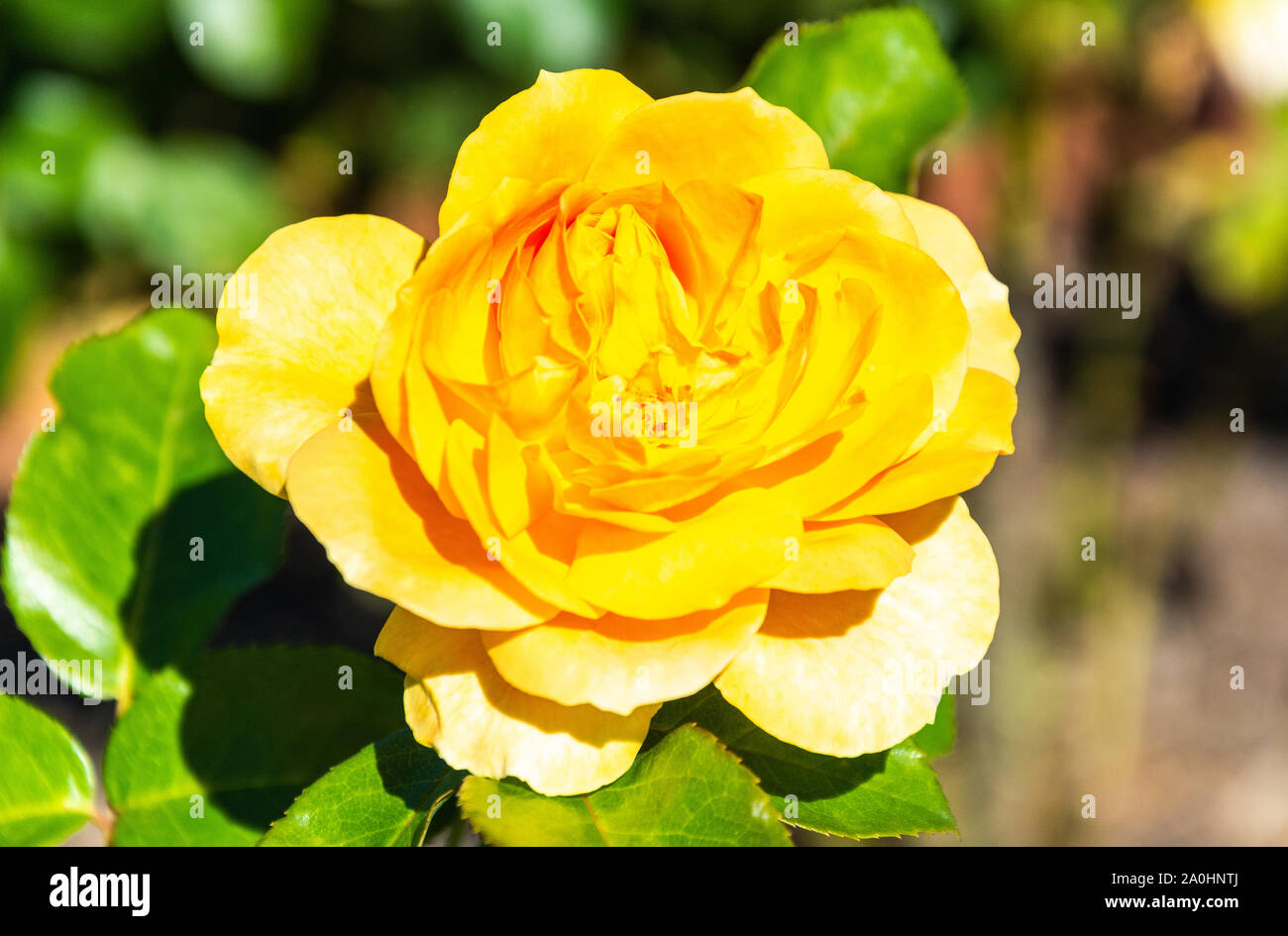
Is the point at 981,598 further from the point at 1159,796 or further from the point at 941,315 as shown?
the point at 1159,796

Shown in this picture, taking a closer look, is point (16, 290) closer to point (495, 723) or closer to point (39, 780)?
point (39, 780)

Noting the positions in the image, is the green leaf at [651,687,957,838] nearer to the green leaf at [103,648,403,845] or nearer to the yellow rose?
the yellow rose

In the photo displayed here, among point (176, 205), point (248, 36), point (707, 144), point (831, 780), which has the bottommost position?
point (831, 780)

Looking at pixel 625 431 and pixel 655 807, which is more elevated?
pixel 625 431

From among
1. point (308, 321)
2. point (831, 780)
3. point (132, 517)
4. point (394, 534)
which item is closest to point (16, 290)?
point (132, 517)

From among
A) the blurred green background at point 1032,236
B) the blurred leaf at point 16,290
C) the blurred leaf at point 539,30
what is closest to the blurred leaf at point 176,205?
the blurred green background at point 1032,236
